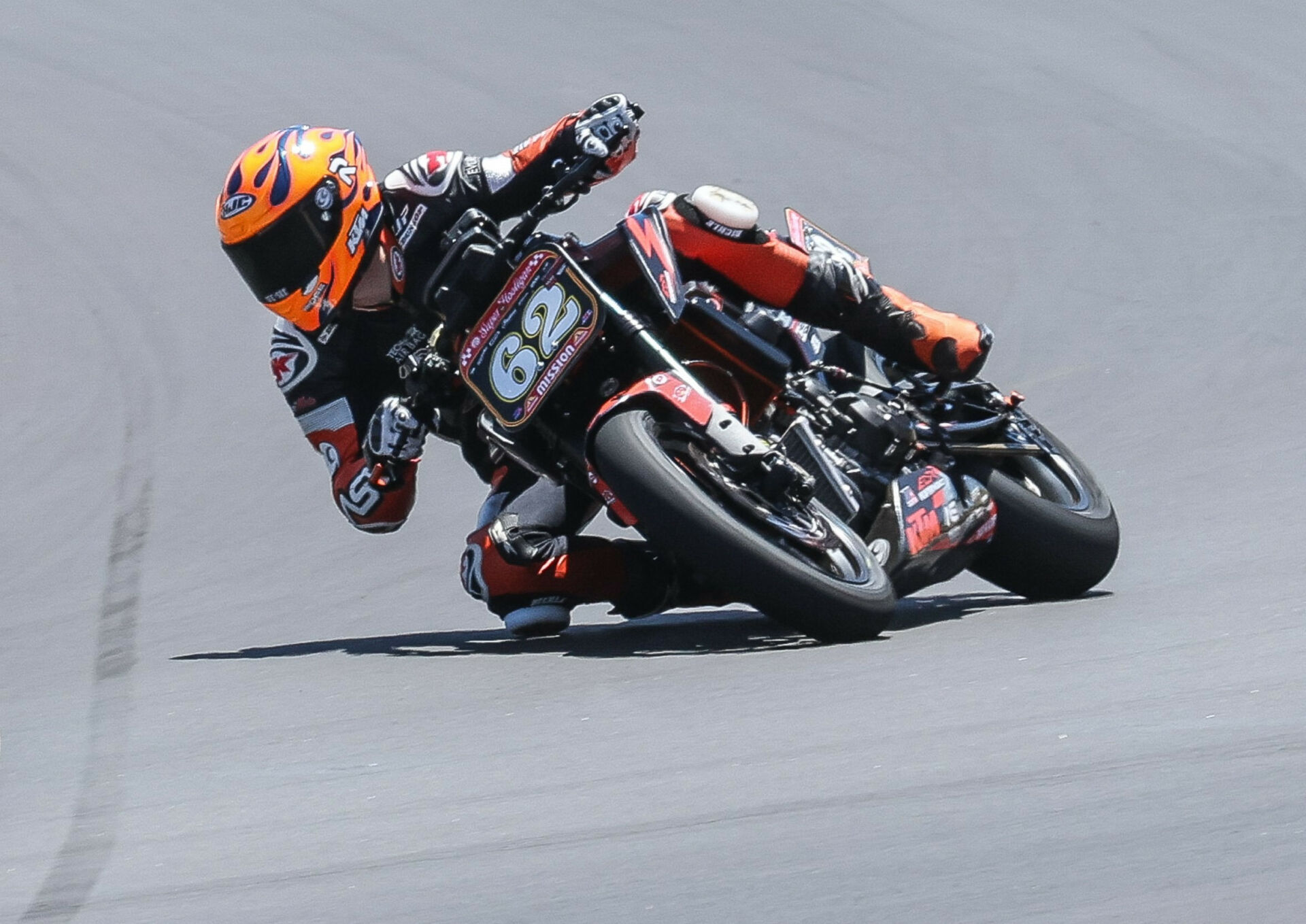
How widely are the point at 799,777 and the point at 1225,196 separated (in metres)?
6.72

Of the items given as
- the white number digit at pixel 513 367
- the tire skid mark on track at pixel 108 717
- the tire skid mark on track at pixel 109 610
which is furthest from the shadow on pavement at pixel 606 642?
the white number digit at pixel 513 367

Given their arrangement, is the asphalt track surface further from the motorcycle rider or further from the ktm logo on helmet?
the ktm logo on helmet

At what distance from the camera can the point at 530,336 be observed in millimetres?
5199

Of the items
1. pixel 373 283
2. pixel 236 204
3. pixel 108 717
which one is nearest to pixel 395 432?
pixel 373 283

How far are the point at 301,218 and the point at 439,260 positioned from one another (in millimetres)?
422

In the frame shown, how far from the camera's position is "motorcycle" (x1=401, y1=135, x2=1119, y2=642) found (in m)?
4.80

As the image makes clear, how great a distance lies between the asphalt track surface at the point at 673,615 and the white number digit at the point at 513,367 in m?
0.74

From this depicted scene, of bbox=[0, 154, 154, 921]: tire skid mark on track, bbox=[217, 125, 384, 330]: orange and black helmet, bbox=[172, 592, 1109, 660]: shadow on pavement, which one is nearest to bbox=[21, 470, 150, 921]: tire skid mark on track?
bbox=[0, 154, 154, 921]: tire skid mark on track

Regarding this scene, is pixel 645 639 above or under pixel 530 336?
under

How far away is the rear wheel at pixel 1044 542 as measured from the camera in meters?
5.47

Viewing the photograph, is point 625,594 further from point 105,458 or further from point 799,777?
point 105,458

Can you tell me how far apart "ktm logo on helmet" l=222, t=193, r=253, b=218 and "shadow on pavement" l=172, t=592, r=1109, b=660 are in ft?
4.38

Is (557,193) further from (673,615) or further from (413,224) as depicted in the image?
(673,615)

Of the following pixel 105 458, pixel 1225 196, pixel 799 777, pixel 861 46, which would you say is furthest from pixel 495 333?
pixel 861 46
